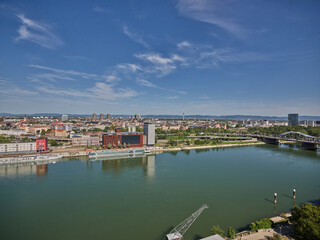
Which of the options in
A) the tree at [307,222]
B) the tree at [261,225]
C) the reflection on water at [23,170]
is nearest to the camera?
the tree at [307,222]

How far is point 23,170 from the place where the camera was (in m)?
8.00

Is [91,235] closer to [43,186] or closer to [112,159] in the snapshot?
[43,186]

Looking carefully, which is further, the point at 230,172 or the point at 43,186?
the point at 230,172

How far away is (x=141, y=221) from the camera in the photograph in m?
4.10

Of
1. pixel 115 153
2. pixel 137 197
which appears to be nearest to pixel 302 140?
pixel 115 153

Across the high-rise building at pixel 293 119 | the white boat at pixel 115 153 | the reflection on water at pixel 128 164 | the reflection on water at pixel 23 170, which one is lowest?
the reflection on water at pixel 23 170

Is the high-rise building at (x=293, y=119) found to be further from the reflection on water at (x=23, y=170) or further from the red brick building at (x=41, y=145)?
the reflection on water at (x=23, y=170)

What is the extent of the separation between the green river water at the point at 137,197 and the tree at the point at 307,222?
0.98 metres

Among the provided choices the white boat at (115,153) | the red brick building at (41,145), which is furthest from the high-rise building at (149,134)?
the red brick building at (41,145)

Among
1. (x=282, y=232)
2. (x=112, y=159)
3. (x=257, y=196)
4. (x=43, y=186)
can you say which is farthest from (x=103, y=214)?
(x=112, y=159)

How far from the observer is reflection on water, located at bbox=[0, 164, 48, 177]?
24.4 feet

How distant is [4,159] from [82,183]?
17.1 ft

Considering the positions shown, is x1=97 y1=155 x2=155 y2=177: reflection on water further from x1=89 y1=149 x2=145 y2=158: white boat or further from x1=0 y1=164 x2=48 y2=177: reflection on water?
x1=0 y1=164 x2=48 y2=177: reflection on water

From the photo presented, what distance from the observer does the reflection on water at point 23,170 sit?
745 centimetres
